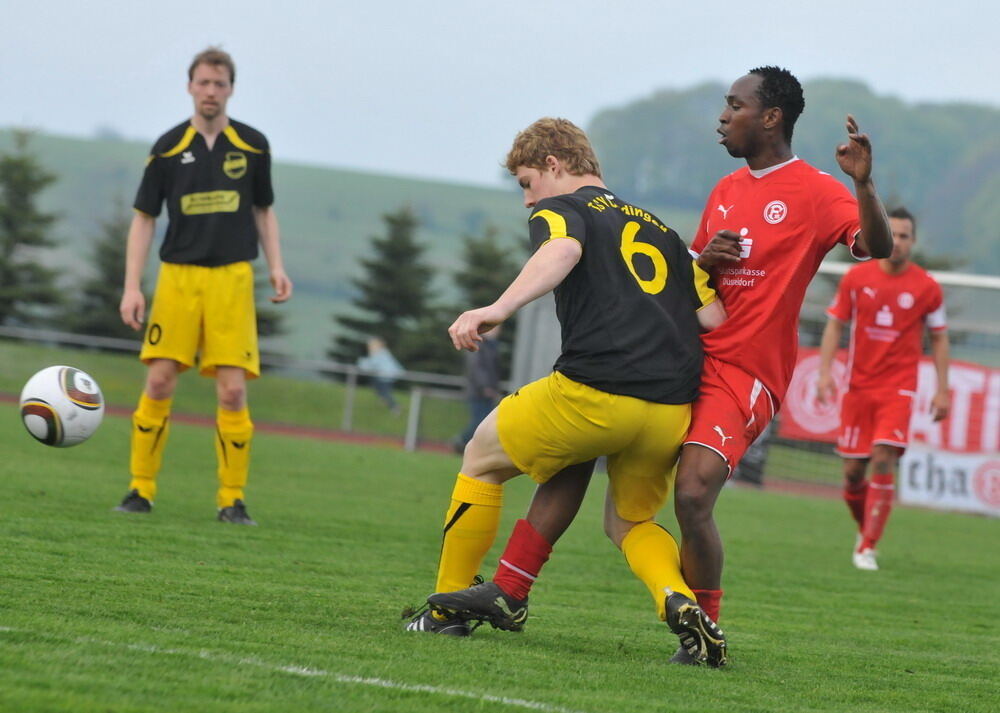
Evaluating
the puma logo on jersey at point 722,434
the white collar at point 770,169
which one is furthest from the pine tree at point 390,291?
the puma logo on jersey at point 722,434

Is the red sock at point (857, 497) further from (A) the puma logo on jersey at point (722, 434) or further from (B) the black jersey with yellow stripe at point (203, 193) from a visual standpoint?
(A) the puma logo on jersey at point (722, 434)

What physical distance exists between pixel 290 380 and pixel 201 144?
16787 millimetres

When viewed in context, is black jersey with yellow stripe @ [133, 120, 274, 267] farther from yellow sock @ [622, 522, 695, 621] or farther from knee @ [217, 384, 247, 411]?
yellow sock @ [622, 522, 695, 621]

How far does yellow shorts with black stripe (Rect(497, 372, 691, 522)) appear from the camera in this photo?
4562 millimetres

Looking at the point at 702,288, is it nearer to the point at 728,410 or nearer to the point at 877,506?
the point at 728,410

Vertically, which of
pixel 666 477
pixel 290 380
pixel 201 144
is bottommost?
pixel 290 380

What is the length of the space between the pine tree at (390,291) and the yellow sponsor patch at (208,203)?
96.7 ft

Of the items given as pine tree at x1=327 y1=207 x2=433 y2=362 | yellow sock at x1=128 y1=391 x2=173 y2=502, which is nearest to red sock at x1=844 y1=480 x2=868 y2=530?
yellow sock at x1=128 y1=391 x2=173 y2=502

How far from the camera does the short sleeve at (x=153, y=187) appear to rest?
7.70 metres

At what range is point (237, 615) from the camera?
4.65 m

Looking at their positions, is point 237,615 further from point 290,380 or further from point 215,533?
point 290,380

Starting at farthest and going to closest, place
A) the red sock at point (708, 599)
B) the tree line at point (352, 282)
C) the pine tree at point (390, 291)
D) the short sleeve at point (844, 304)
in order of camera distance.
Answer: the pine tree at point (390, 291)
the tree line at point (352, 282)
the short sleeve at point (844, 304)
the red sock at point (708, 599)

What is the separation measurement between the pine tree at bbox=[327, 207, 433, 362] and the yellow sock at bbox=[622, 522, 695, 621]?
106 ft

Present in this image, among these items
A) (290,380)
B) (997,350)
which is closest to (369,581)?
(997,350)
